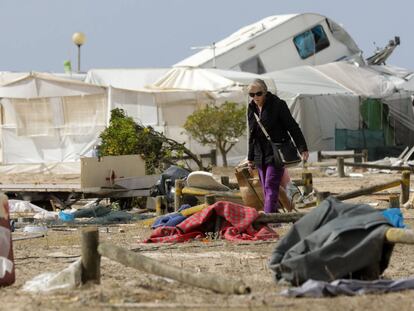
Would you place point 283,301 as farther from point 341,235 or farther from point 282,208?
point 282,208

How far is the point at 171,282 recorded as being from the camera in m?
8.80

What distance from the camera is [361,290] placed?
799cm

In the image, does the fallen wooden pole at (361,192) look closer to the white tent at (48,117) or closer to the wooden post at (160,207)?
the wooden post at (160,207)

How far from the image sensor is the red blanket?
12055mm

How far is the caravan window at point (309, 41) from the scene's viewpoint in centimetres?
4238

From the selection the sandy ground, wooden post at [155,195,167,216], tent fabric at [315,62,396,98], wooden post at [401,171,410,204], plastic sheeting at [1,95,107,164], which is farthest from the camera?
tent fabric at [315,62,396,98]

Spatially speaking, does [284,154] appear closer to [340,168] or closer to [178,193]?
[178,193]

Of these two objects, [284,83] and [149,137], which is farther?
[284,83]

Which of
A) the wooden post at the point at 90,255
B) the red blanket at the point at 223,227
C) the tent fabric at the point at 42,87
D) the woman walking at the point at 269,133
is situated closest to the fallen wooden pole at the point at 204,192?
the woman walking at the point at 269,133

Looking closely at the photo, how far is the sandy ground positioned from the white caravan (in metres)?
27.9

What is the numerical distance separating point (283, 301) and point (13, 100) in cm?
2578

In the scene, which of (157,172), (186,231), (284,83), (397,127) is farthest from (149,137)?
(397,127)

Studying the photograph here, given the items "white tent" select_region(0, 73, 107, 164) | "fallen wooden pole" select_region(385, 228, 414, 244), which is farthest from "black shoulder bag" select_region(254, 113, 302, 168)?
"white tent" select_region(0, 73, 107, 164)

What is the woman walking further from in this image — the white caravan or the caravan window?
the caravan window
